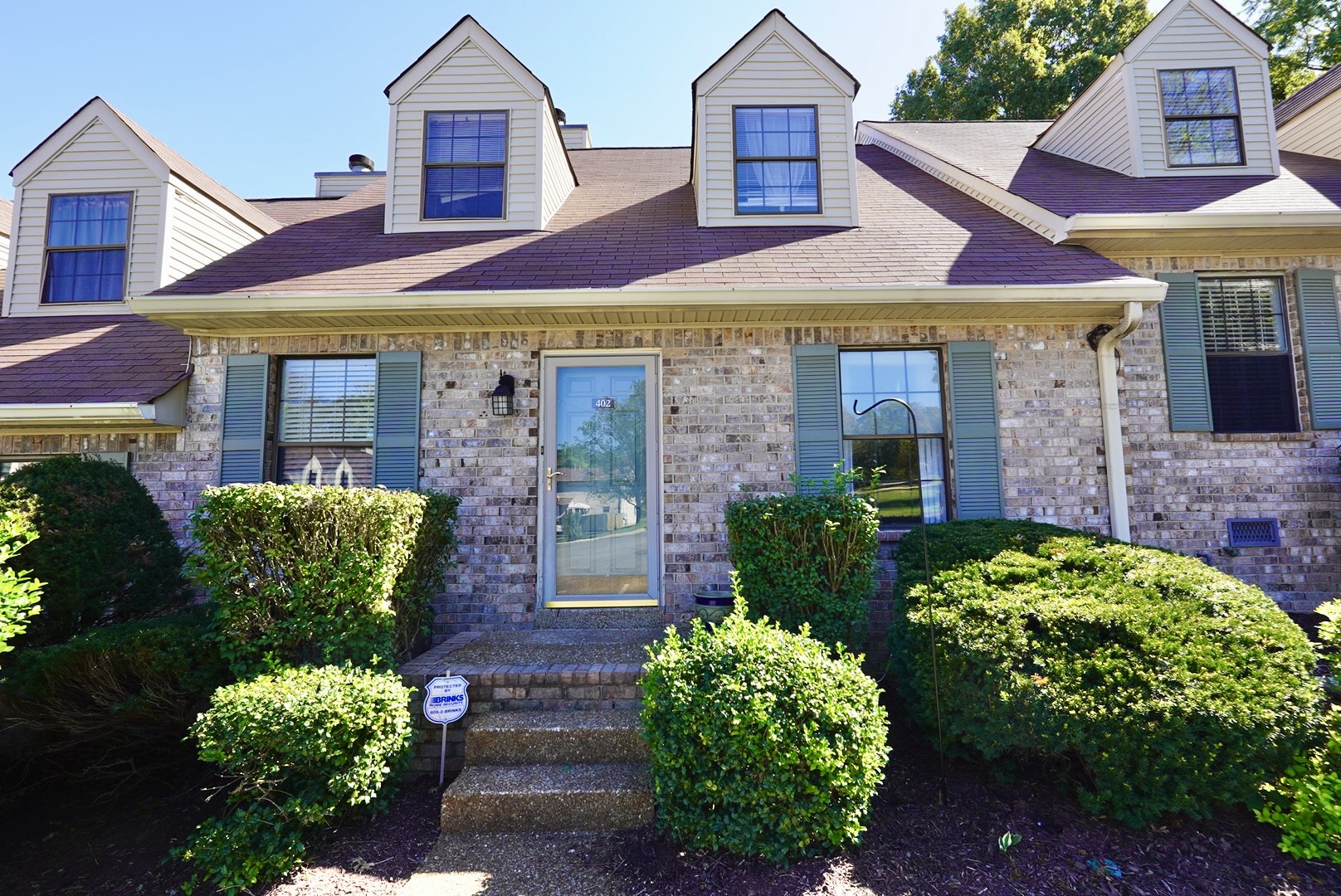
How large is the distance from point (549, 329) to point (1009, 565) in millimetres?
3734

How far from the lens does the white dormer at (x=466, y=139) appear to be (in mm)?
6090

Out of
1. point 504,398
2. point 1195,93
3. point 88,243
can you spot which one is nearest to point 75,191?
point 88,243

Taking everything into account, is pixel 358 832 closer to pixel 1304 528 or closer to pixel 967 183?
pixel 1304 528

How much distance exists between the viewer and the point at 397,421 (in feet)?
16.6

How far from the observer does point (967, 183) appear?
22.2 ft

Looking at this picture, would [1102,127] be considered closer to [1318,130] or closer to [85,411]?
[1318,130]

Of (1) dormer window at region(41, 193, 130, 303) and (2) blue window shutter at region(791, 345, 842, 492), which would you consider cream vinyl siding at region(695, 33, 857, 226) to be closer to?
(2) blue window shutter at region(791, 345, 842, 492)

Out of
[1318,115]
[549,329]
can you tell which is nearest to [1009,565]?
[549,329]

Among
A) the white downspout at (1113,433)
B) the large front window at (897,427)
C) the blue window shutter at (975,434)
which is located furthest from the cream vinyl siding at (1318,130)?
the large front window at (897,427)

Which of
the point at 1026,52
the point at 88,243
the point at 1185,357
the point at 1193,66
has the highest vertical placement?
the point at 1026,52

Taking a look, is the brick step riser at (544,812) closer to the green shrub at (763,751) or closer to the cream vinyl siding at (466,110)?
the green shrub at (763,751)

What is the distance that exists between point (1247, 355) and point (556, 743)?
6.41m

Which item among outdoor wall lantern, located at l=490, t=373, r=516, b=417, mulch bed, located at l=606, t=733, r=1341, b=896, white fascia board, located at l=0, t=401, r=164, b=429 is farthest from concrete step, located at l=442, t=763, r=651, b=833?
white fascia board, located at l=0, t=401, r=164, b=429

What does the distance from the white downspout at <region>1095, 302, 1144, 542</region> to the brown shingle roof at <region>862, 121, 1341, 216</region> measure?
50.5 inches
